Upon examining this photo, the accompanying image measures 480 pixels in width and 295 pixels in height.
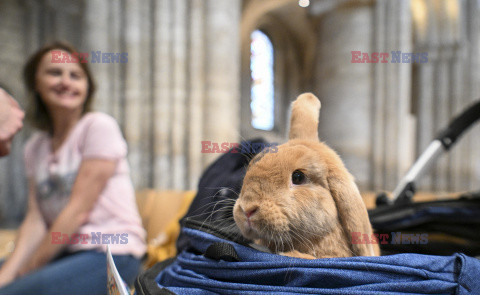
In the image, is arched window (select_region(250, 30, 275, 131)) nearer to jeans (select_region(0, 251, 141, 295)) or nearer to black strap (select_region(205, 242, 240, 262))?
black strap (select_region(205, 242, 240, 262))

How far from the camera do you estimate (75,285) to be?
51cm

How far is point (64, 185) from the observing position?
1.51 ft

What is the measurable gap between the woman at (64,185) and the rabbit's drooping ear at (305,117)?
11.3 inches

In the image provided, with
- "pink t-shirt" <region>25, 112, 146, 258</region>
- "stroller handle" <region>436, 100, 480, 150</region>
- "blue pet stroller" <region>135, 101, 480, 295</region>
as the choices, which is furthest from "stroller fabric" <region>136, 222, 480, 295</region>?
"stroller handle" <region>436, 100, 480, 150</region>

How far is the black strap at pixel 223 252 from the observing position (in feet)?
1.04

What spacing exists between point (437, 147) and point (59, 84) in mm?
957

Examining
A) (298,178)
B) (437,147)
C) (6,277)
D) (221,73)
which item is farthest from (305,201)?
(221,73)

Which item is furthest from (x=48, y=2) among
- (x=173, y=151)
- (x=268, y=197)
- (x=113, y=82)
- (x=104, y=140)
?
(x=268, y=197)

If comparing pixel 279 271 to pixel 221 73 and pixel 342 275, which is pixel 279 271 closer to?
pixel 342 275

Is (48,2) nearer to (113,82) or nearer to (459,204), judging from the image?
(113,82)

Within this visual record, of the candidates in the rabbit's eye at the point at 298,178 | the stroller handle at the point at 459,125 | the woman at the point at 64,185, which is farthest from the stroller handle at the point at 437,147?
the woman at the point at 64,185

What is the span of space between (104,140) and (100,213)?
134 millimetres

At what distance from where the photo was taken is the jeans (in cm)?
40

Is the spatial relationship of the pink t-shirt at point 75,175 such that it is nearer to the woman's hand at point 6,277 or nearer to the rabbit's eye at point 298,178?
the woman's hand at point 6,277
